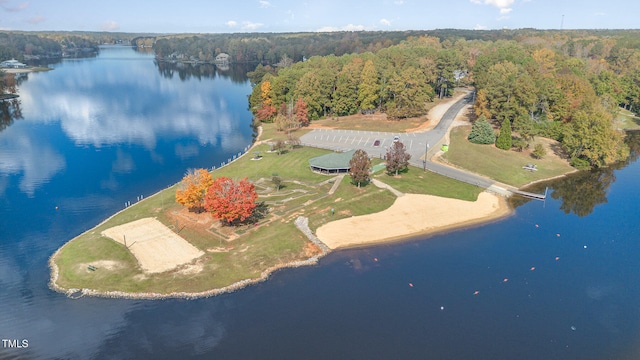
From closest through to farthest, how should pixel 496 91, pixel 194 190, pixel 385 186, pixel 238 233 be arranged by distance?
pixel 238 233 → pixel 194 190 → pixel 385 186 → pixel 496 91

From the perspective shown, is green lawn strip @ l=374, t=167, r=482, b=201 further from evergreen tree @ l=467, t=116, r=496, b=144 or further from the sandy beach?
evergreen tree @ l=467, t=116, r=496, b=144

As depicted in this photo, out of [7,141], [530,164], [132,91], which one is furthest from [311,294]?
[132,91]

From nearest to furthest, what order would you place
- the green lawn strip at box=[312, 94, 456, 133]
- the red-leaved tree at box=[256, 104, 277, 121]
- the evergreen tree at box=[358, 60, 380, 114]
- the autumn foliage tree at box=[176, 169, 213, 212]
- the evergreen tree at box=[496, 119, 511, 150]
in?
the autumn foliage tree at box=[176, 169, 213, 212], the evergreen tree at box=[496, 119, 511, 150], the green lawn strip at box=[312, 94, 456, 133], the evergreen tree at box=[358, 60, 380, 114], the red-leaved tree at box=[256, 104, 277, 121]

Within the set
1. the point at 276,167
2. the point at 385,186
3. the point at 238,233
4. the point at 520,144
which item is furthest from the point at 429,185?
the point at 238,233

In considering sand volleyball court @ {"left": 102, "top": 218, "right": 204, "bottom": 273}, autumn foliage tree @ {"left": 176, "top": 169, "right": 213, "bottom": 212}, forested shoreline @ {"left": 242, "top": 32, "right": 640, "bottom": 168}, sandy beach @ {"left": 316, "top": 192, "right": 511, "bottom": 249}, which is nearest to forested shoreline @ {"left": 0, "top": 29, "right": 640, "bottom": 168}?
forested shoreline @ {"left": 242, "top": 32, "right": 640, "bottom": 168}

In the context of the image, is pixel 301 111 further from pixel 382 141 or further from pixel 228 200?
pixel 228 200

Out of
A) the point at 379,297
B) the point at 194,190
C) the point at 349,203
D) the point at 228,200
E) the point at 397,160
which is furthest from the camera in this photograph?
the point at 397,160
